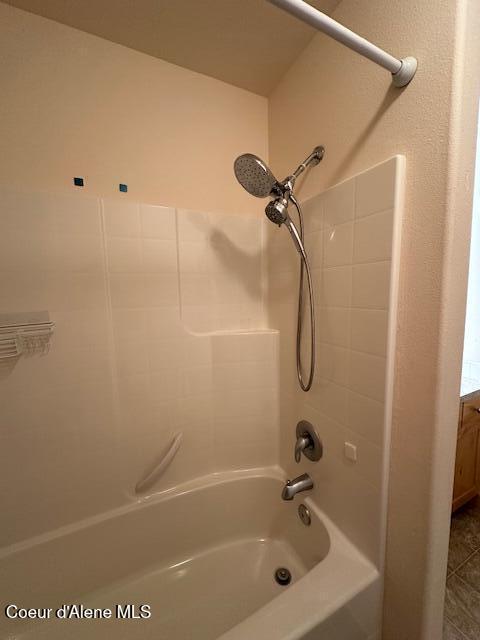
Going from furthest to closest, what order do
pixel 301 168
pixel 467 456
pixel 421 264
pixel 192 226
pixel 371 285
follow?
pixel 467 456 → pixel 192 226 → pixel 301 168 → pixel 371 285 → pixel 421 264

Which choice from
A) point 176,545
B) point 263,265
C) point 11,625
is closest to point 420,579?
point 176,545

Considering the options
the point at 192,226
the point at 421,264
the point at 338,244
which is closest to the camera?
the point at 421,264

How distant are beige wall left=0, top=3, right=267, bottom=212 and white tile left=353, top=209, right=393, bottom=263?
0.74 metres

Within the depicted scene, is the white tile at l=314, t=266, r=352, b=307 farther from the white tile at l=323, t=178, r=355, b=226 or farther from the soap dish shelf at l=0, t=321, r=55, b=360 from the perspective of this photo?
the soap dish shelf at l=0, t=321, r=55, b=360

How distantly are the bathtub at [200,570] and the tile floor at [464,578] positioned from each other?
2.05 ft

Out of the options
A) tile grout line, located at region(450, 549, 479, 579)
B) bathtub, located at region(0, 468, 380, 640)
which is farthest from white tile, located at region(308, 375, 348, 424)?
tile grout line, located at region(450, 549, 479, 579)

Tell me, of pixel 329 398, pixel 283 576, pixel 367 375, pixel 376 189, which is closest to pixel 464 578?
pixel 283 576

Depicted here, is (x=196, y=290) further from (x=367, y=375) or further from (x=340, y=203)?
(x=367, y=375)

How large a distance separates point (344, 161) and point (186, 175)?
73 centimetres

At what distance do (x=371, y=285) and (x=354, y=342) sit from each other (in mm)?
200

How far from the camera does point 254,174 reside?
35.7 inches

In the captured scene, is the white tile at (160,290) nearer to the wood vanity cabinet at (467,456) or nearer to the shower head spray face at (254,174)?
the shower head spray face at (254,174)

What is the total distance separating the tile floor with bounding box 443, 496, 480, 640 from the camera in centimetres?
107

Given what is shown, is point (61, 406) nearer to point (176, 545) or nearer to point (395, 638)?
point (176, 545)
